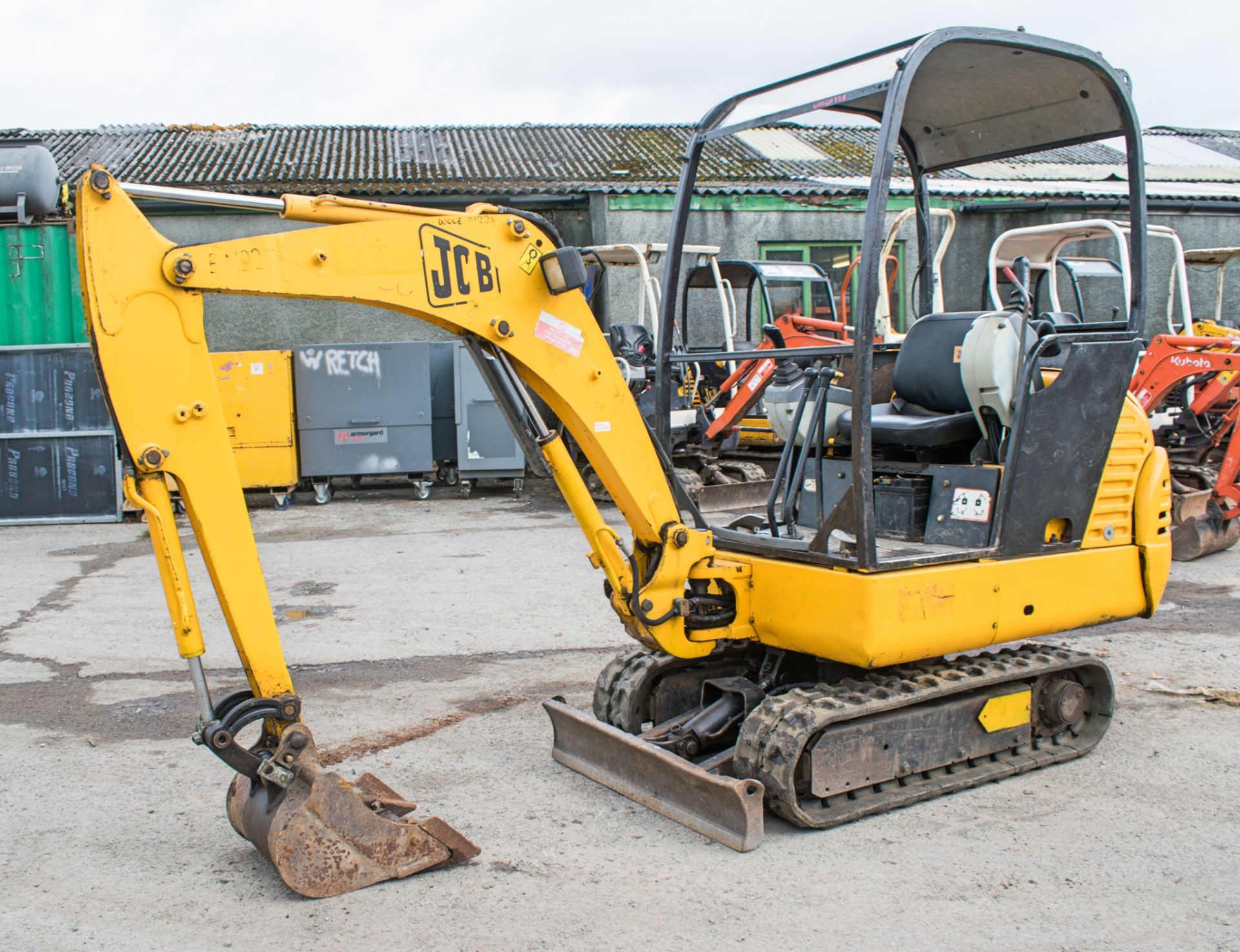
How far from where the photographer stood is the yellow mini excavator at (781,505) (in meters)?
3.61

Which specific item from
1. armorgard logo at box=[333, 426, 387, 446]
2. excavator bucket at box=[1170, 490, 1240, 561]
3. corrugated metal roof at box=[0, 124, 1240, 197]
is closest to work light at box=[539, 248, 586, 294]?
excavator bucket at box=[1170, 490, 1240, 561]

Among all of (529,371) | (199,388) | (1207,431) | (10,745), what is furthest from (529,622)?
(1207,431)

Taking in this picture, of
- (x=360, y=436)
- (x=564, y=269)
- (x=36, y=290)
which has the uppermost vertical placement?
(x=36, y=290)

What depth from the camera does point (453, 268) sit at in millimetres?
3920

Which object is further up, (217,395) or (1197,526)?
(217,395)

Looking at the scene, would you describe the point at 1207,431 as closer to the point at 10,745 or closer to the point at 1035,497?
the point at 1035,497

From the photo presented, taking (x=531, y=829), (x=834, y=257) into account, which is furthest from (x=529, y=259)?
(x=834, y=257)

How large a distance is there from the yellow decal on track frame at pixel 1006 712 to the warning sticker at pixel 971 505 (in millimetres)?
727

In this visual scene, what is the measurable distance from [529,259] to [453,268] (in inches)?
11.5

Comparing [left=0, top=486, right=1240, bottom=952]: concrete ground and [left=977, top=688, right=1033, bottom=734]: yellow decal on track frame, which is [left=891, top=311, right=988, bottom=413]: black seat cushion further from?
[left=0, top=486, right=1240, bottom=952]: concrete ground

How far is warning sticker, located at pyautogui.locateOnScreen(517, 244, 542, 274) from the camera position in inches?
160

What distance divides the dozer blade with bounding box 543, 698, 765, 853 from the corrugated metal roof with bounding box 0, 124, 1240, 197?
12.3 metres

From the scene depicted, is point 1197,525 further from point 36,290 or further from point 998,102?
point 36,290

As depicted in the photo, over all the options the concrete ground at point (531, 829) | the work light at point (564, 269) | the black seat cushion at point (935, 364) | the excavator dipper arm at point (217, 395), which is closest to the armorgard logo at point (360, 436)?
the concrete ground at point (531, 829)
